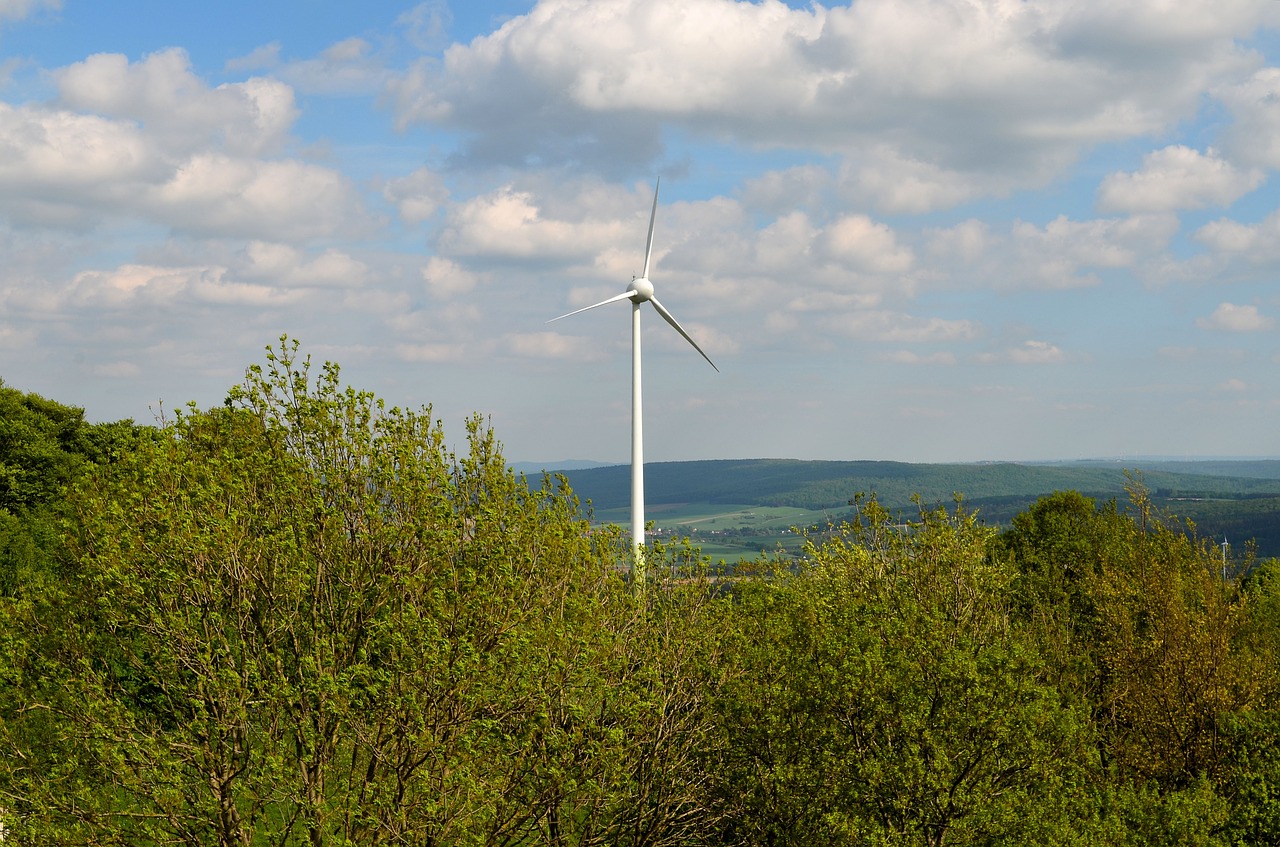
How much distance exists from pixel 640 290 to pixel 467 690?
45.5m

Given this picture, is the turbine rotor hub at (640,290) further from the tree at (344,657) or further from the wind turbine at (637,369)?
the tree at (344,657)

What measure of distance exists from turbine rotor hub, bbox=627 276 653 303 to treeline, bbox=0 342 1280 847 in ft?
112

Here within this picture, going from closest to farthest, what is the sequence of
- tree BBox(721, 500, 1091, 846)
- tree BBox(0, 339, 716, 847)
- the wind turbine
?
tree BBox(0, 339, 716, 847) < tree BBox(721, 500, 1091, 846) < the wind turbine

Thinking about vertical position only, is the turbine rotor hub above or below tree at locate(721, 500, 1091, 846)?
above

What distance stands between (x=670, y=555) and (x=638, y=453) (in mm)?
28318

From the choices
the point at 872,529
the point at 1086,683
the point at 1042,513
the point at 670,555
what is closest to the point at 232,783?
the point at 670,555

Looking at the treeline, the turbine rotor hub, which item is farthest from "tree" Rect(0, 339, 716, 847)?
the turbine rotor hub

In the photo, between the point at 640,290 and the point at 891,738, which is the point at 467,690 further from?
the point at 640,290

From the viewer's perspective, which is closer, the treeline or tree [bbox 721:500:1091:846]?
the treeline

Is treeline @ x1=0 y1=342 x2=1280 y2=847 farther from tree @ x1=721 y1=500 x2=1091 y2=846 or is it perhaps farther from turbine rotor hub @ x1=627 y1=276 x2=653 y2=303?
turbine rotor hub @ x1=627 y1=276 x2=653 y2=303

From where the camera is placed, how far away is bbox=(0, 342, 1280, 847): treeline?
2320 centimetres

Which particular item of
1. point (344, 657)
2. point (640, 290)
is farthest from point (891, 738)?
point (640, 290)

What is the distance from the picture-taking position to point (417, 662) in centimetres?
2295

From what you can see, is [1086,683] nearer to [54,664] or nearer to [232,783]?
[232,783]
